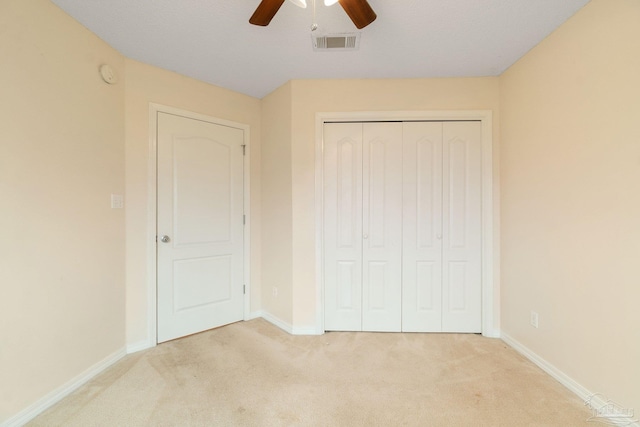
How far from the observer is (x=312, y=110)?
8.32ft

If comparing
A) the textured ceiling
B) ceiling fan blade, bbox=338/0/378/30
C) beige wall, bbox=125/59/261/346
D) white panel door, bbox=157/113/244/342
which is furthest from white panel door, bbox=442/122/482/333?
beige wall, bbox=125/59/261/346

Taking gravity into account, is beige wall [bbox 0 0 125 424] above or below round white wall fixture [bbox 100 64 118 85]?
below

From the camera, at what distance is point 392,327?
253 centimetres

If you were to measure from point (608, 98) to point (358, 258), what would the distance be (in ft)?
6.64

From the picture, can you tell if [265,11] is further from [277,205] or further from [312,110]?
[277,205]

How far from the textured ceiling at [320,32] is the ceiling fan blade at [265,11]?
0.91 feet

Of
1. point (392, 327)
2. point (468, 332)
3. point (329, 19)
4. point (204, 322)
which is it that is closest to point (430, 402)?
point (392, 327)

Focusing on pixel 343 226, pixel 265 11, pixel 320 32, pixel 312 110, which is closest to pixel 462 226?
pixel 343 226

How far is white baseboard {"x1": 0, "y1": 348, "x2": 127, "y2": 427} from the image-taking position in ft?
4.75

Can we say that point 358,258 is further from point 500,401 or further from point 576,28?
point 576,28

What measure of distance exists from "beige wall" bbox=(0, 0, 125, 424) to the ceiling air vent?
1683 mm

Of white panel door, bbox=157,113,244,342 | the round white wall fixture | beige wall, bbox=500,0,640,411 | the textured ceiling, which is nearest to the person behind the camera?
beige wall, bbox=500,0,640,411

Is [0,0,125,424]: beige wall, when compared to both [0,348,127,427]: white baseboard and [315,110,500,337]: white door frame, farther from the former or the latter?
[315,110,500,337]: white door frame

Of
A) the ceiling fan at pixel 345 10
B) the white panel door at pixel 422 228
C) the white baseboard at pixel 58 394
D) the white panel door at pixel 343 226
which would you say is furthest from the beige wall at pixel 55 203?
the white panel door at pixel 422 228
